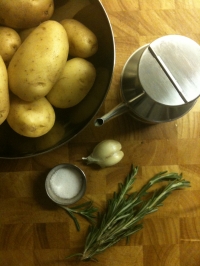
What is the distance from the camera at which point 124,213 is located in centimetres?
90

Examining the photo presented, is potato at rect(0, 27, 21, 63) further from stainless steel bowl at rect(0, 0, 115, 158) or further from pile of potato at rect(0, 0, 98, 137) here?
stainless steel bowl at rect(0, 0, 115, 158)

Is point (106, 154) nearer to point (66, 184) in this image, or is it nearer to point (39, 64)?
point (66, 184)

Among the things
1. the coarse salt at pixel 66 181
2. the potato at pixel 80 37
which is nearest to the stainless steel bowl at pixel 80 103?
the potato at pixel 80 37

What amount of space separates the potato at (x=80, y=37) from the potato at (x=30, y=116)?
137 millimetres

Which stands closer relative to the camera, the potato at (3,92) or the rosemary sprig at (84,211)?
the potato at (3,92)

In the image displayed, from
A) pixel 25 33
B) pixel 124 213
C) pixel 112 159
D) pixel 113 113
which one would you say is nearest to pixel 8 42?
pixel 25 33

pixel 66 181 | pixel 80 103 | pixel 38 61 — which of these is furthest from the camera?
pixel 66 181

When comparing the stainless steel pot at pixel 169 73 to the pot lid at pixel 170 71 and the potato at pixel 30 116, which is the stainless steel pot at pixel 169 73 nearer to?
the pot lid at pixel 170 71

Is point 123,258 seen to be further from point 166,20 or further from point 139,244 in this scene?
point 166,20

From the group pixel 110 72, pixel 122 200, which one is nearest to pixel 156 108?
pixel 110 72

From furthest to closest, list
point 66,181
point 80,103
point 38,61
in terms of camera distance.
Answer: point 66,181 → point 80,103 → point 38,61

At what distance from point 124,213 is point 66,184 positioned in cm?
17

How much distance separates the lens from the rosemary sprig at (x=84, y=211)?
0.90 meters

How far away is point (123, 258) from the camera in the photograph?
3.08 ft
